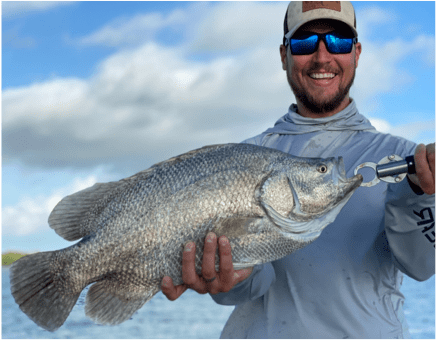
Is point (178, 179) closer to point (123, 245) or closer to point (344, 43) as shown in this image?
point (123, 245)

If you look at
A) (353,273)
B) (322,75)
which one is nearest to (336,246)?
(353,273)

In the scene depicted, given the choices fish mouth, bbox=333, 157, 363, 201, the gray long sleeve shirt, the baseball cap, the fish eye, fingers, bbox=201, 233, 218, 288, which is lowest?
the gray long sleeve shirt

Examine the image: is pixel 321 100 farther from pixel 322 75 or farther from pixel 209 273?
pixel 209 273

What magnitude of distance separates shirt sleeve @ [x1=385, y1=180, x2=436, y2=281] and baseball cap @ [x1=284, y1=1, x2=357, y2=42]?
1219mm

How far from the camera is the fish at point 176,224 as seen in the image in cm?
223

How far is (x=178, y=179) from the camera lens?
7.60ft

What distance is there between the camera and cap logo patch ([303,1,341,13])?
9.97 ft

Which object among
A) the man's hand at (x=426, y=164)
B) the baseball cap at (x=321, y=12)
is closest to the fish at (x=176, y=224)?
the man's hand at (x=426, y=164)

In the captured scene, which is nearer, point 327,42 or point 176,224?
point 176,224

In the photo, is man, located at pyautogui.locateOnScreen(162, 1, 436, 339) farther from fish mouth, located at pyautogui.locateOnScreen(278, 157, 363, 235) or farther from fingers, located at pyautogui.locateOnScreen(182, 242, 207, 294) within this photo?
fish mouth, located at pyautogui.locateOnScreen(278, 157, 363, 235)

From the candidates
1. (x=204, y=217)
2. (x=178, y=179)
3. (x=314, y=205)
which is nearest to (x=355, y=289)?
(x=314, y=205)

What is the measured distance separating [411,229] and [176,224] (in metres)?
1.24

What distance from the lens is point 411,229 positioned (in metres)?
2.42

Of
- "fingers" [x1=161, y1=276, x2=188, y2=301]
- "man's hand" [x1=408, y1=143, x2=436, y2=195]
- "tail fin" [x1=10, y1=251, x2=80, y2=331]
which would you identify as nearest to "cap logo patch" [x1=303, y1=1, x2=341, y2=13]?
"man's hand" [x1=408, y1=143, x2=436, y2=195]
